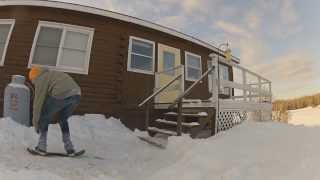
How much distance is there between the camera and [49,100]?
708 cm

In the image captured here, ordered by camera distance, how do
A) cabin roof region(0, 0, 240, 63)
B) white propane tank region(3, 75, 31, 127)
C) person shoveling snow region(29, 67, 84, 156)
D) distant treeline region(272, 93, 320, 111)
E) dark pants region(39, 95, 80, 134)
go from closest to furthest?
person shoveling snow region(29, 67, 84, 156) < dark pants region(39, 95, 80, 134) < white propane tank region(3, 75, 31, 127) < cabin roof region(0, 0, 240, 63) < distant treeline region(272, 93, 320, 111)

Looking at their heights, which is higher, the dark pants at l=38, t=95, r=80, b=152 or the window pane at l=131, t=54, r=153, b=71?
the window pane at l=131, t=54, r=153, b=71

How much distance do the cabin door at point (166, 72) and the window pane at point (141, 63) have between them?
45 cm

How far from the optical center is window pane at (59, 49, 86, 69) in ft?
38.4

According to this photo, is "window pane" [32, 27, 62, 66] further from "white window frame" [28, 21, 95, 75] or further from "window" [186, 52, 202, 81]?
"window" [186, 52, 202, 81]

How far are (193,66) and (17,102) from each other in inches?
316

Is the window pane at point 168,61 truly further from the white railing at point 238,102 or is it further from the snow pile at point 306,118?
the snow pile at point 306,118

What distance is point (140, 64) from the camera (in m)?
13.1

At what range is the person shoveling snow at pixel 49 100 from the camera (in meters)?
6.91

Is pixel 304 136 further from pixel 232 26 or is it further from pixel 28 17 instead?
pixel 232 26

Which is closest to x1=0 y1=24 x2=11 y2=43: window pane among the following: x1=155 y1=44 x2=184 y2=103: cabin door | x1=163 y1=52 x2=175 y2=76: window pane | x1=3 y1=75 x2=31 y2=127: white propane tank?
x1=3 y1=75 x2=31 y2=127: white propane tank

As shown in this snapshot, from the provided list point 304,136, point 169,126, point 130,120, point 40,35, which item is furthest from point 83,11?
point 304,136

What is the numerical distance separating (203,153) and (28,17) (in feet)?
27.5

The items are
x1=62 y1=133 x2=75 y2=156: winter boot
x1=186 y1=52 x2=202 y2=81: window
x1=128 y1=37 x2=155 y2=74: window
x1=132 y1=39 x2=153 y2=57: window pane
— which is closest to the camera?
x1=62 y1=133 x2=75 y2=156: winter boot
